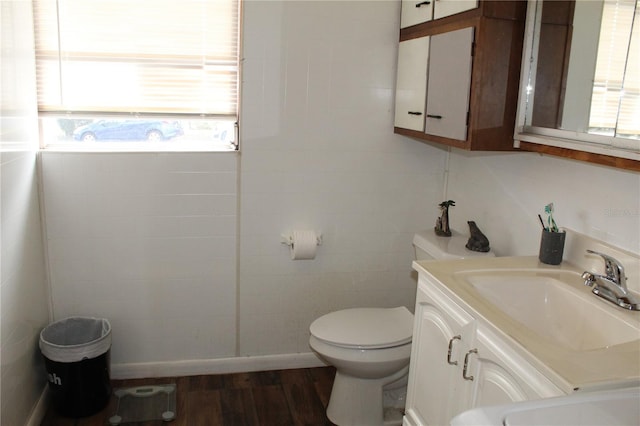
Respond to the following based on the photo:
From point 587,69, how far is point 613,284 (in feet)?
2.28

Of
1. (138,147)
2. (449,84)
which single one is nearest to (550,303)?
(449,84)

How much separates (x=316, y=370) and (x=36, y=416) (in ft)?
4.42

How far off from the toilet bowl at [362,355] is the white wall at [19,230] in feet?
3.97

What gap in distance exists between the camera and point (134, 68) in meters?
2.63

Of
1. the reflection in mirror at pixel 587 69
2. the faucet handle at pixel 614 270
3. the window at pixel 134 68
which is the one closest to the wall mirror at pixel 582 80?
the reflection in mirror at pixel 587 69

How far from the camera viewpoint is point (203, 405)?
2.70 metres

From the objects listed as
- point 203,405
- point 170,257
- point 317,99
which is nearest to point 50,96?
point 170,257

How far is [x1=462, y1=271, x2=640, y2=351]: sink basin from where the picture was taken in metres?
1.81

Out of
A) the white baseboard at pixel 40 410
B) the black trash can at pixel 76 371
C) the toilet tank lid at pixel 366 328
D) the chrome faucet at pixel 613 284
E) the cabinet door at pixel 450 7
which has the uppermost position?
the cabinet door at pixel 450 7

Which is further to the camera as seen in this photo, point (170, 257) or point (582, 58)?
point (170, 257)

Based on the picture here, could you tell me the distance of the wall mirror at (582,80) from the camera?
167 cm

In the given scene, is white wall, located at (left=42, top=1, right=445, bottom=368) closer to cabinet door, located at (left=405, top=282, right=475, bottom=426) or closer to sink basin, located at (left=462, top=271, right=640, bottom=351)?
cabinet door, located at (left=405, top=282, right=475, bottom=426)

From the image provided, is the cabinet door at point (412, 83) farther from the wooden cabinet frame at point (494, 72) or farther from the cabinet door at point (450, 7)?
the wooden cabinet frame at point (494, 72)

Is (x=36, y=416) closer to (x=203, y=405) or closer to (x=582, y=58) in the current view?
(x=203, y=405)
